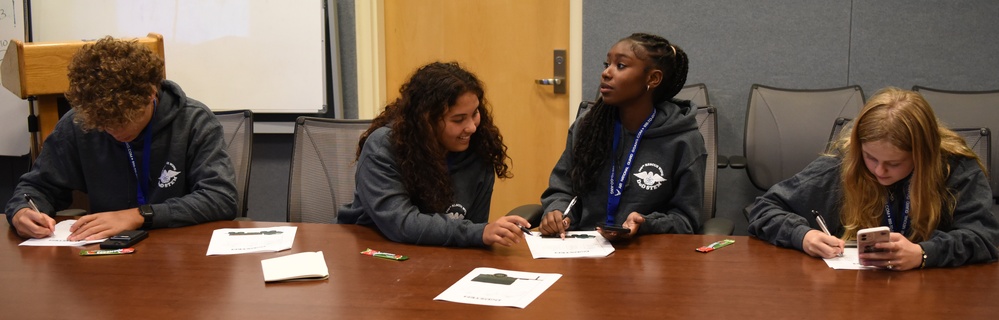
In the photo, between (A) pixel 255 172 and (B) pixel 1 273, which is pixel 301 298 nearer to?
(B) pixel 1 273

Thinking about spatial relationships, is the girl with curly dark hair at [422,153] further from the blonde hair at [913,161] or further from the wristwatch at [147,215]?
the blonde hair at [913,161]

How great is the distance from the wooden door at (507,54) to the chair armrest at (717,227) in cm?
210

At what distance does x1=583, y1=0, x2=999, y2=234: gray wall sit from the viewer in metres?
3.96

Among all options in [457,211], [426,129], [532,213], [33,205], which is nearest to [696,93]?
[532,213]

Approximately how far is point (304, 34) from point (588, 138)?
2.20 meters

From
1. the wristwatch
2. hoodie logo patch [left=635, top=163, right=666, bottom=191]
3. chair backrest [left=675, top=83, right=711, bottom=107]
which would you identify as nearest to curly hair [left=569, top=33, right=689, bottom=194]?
hoodie logo patch [left=635, top=163, right=666, bottom=191]

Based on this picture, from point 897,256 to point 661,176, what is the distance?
30.4 inches

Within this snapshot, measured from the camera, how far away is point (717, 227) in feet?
8.00

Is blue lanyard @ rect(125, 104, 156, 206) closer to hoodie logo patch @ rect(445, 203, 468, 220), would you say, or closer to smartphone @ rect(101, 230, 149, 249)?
smartphone @ rect(101, 230, 149, 249)

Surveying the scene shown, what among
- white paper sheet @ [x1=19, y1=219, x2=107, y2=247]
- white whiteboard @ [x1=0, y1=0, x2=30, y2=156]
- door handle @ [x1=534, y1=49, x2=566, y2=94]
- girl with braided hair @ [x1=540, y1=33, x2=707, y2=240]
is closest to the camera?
white paper sheet @ [x1=19, y1=219, x2=107, y2=247]

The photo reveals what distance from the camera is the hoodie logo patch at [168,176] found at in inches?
99.7

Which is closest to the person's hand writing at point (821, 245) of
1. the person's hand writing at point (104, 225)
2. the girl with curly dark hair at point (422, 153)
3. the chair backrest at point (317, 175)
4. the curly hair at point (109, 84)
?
the girl with curly dark hair at point (422, 153)

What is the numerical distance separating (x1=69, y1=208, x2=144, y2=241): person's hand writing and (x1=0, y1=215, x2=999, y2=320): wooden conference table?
0.09m

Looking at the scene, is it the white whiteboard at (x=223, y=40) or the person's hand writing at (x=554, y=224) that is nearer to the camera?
the person's hand writing at (x=554, y=224)
